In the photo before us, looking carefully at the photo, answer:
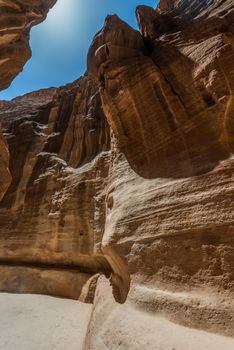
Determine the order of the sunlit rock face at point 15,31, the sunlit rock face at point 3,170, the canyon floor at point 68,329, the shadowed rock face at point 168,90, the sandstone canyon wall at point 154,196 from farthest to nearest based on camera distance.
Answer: the sunlit rock face at point 3,170, the sunlit rock face at point 15,31, the shadowed rock face at point 168,90, the sandstone canyon wall at point 154,196, the canyon floor at point 68,329

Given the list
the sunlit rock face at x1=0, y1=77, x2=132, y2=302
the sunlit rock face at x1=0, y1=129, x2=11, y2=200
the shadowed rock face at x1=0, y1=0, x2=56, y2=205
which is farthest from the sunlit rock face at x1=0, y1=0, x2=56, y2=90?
the sunlit rock face at x1=0, y1=77, x2=132, y2=302

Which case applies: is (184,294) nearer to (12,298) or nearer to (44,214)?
(12,298)

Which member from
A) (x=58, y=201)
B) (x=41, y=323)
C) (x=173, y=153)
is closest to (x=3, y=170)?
(x=58, y=201)

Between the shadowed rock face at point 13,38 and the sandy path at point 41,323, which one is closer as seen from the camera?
the sandy path at point 41,323

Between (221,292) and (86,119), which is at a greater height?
(86,119)

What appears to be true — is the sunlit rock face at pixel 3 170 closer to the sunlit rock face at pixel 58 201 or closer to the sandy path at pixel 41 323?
the sunlit rock face at pixel 58 201

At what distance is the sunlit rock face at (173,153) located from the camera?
3506 mm

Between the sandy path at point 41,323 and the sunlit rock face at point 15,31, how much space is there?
7802 mm

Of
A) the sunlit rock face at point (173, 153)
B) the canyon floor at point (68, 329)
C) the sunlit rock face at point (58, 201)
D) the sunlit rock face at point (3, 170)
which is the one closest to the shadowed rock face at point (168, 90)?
the sunlit rock face at point (173, 153)

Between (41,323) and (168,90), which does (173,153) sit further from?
(41,323)

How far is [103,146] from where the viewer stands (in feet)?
38.2

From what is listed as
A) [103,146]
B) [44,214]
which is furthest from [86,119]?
[44,214]

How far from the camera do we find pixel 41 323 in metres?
6.86

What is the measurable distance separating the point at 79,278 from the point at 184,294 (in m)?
6.28
